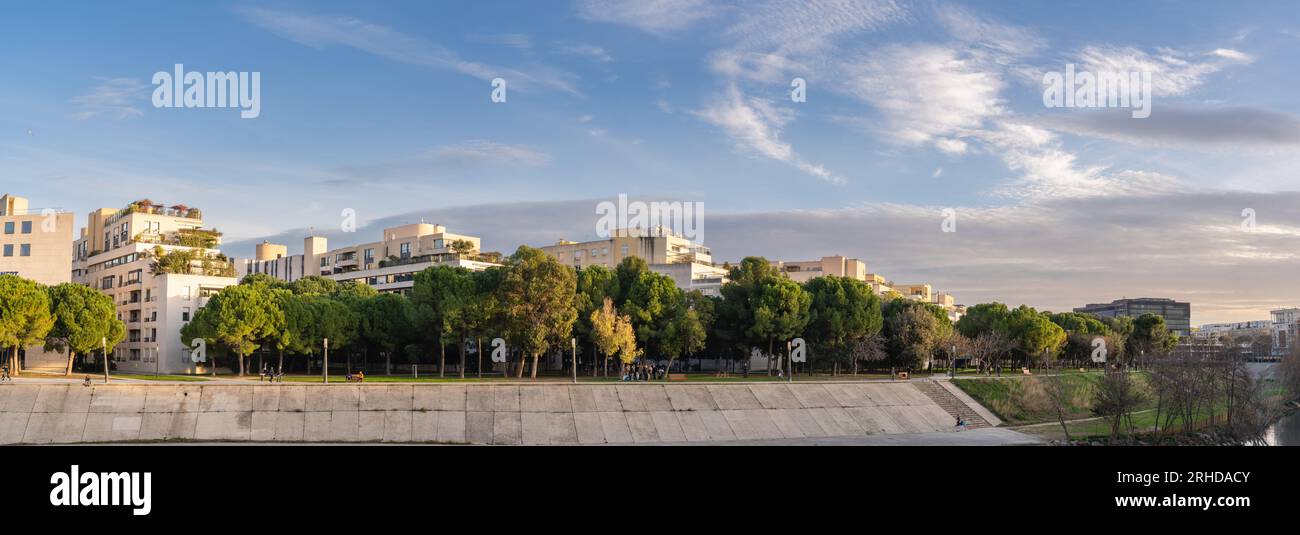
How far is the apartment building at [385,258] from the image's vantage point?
114 meters

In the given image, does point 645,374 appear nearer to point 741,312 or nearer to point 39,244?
point 741,312

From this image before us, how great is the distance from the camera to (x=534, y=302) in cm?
6800

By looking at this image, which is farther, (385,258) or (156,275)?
(385,258)

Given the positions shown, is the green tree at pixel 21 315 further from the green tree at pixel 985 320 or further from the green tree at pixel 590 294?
the green tree at pixel 985 320

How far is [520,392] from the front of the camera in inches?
2060

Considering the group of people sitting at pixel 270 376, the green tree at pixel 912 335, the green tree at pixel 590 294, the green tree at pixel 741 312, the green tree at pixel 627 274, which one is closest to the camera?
the group of people sitting at pixel 270 376

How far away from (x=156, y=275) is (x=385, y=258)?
135ft

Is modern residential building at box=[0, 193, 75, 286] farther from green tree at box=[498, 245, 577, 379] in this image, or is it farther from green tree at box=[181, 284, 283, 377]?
green tree at box=[498, 245, 577, 379]

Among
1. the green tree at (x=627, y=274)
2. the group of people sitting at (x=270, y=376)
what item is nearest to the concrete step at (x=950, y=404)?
the green tree at (x=627, y=274)

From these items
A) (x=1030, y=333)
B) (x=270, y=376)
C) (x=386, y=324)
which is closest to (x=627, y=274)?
(x=386, y=324)

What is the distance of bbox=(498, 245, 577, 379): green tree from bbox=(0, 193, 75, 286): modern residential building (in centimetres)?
4436

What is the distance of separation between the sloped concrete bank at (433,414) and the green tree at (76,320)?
88.2ft
